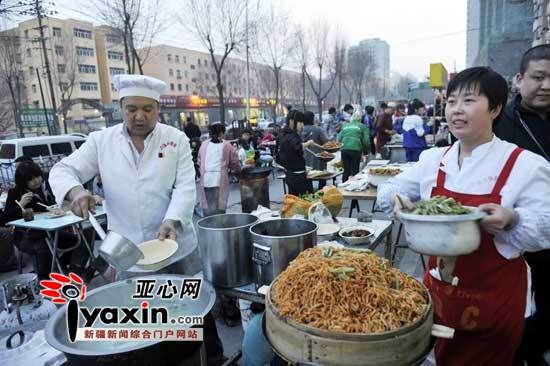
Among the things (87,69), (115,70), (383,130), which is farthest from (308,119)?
(115,70)

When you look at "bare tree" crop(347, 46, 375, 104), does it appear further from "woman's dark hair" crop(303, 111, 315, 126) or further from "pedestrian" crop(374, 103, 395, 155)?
"woman's dark hair" crop(303, 111, 315, 126)

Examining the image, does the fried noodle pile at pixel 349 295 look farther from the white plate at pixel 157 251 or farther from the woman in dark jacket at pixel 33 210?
the woman in dark jacket at pixel 33 210

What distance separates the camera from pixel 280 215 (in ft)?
10.5

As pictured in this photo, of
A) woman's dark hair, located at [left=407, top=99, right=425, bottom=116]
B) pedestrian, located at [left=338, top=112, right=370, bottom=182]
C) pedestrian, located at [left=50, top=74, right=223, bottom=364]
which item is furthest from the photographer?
woman's dark hair, located at [left=407, top=99, right=425, bottom=116]

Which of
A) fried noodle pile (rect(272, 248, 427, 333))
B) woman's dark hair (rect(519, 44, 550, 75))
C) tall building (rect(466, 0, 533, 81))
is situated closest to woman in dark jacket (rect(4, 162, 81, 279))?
fried noodle pile (rect(272, 248, 427, 333))

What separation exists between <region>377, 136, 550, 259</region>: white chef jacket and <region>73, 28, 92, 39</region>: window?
177 feet

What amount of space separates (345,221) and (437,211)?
1.88m

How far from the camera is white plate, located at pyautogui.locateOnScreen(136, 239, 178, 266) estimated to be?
1807mm

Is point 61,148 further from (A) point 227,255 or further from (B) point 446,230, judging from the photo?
(B) point 446,230

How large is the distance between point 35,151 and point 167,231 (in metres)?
11.4

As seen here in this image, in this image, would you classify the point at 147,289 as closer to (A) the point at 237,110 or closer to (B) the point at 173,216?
(B) the point at 173,216

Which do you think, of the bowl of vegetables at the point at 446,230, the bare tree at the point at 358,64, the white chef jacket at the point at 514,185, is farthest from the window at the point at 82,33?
the bowl of vegetables at the point at 446,230

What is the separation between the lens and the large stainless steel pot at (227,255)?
6.34ft

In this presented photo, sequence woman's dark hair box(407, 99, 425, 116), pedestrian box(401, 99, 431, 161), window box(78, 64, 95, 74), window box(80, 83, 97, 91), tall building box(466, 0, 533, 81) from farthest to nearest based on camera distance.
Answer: window box(80, 83, 97, 91) < window box(78, 64, 95, 74) < tall building box(466, 0, 533, 81) < woman's dark hair box(407, 99, 425, 116) < pedestrian box(401, 99, 431, 161)
